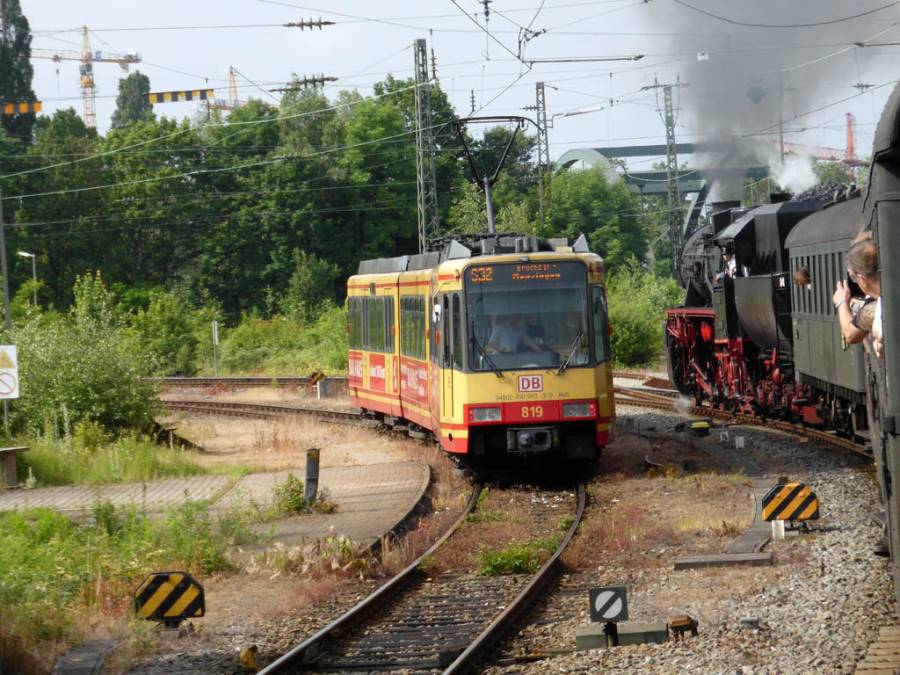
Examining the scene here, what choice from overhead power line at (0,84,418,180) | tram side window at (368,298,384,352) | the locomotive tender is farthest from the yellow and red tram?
overhead power line at (0,84,418,180)

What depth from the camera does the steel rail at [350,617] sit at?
29.5 feet

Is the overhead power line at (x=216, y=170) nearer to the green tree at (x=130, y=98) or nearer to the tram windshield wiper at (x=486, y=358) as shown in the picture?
the green tree at (x=130, y=98)

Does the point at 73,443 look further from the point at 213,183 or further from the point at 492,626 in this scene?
the point at 213,183

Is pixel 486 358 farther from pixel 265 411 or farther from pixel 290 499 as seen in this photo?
pixel 265 411

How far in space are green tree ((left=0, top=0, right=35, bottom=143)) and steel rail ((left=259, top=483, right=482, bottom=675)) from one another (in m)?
72.0

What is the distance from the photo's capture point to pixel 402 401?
923 inches

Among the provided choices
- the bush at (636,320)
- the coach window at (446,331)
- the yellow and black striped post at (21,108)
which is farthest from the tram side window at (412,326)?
the yellow and black striped post at (21,108)

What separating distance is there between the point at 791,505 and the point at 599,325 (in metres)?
5.66

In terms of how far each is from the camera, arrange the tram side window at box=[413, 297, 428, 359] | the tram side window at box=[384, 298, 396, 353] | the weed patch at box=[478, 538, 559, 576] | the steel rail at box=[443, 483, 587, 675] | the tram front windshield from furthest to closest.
→ the tram side window at box=[384, 298, 396, 353]
the tram side window at box=[413, 297, 428, 359]
the tram front windshield
the weed patch at box=[478, 538, 559, 576]
the steel rail at box=[443, 483, 587, 675]

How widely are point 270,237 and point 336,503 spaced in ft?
199

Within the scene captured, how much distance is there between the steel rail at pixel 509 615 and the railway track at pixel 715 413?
686cm

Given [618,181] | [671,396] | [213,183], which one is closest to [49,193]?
[213,183]

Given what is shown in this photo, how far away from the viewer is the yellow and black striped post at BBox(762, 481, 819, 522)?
12.5 m

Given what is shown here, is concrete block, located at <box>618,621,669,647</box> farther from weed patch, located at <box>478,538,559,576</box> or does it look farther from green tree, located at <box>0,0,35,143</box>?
green tree, located at <box>0,0,35,143</box>
